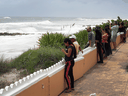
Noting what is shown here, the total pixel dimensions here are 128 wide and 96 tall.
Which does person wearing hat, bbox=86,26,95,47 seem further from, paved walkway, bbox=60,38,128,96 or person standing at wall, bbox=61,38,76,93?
person standing at wall, bbox=61,38,76,93

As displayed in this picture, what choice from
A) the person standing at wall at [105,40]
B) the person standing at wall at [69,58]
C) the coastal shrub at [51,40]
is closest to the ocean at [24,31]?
the coastal shrub at [51,40]

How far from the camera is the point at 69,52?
5938mm

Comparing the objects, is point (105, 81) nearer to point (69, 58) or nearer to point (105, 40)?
point (69, 58)

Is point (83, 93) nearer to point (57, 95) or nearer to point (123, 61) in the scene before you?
point (57, 95)

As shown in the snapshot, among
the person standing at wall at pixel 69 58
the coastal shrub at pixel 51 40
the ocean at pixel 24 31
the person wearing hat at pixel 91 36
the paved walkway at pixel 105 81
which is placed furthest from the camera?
the ocean at pixel 24 31

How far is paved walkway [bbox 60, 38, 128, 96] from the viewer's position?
649cm

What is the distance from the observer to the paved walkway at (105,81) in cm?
649

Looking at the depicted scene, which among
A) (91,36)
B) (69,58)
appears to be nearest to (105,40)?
(91,36)

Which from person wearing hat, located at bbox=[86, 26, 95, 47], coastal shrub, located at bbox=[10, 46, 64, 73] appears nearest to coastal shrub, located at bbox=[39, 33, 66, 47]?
coastal shrub, located at bbox=[10, 46, 64, 73]

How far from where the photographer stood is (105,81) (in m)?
7.63

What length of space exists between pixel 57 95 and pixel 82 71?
2.50 meters

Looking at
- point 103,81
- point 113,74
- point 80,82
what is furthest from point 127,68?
point 80,82

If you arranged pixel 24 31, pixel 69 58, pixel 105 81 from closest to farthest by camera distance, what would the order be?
pixel 69 58 → pixel 105 81 → pixel 24 31

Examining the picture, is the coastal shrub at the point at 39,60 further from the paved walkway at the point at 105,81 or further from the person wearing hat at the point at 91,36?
the person wearing hat at the point at 91,36
